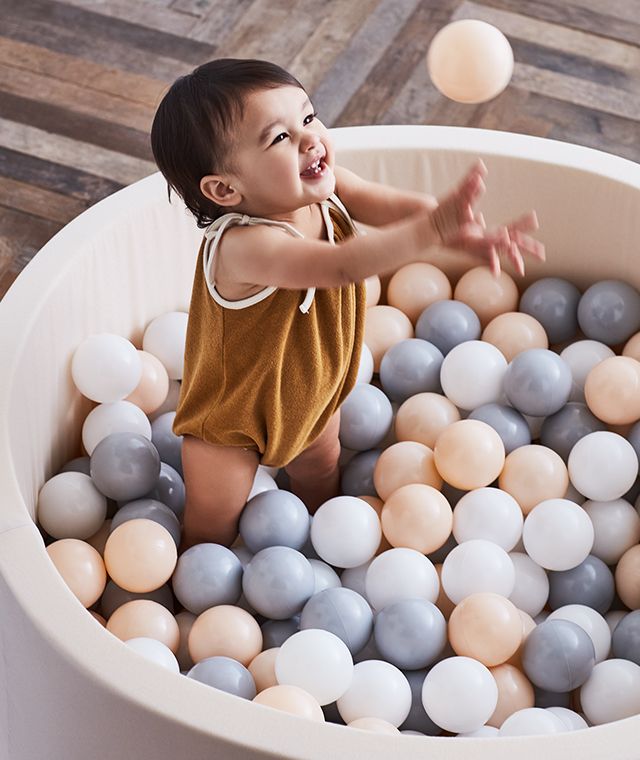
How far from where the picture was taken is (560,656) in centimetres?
125

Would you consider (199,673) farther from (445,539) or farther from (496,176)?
(496,176)

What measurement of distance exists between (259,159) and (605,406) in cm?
57

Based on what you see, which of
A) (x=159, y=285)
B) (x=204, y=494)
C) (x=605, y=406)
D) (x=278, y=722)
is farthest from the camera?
(x=159, y=285)

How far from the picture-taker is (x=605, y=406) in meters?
1.44

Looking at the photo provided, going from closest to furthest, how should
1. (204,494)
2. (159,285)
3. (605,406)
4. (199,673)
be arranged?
(199,673) → (204,494) → (605,406) → (159,285)

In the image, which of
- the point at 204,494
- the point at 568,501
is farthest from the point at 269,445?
the point at 568,501

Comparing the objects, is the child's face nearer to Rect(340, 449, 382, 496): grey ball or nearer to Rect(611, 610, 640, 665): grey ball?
Rect(340, 449, 382, 496): grey ball

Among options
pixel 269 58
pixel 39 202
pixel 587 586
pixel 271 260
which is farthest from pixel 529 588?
pixel 269 58

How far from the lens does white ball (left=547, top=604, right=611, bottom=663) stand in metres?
1.30

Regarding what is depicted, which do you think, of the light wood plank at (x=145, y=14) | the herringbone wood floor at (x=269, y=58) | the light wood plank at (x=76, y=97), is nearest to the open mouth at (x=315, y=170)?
the herringbone wood floor at (x=269, y=58)

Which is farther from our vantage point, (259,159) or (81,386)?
(81,386)

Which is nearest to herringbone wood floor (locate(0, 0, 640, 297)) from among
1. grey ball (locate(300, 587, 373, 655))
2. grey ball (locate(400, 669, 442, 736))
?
grey ball (locate(300, 587, 373, 655))

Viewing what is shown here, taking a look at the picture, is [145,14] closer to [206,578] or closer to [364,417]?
[364,417]

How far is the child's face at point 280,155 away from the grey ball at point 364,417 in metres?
0.38
